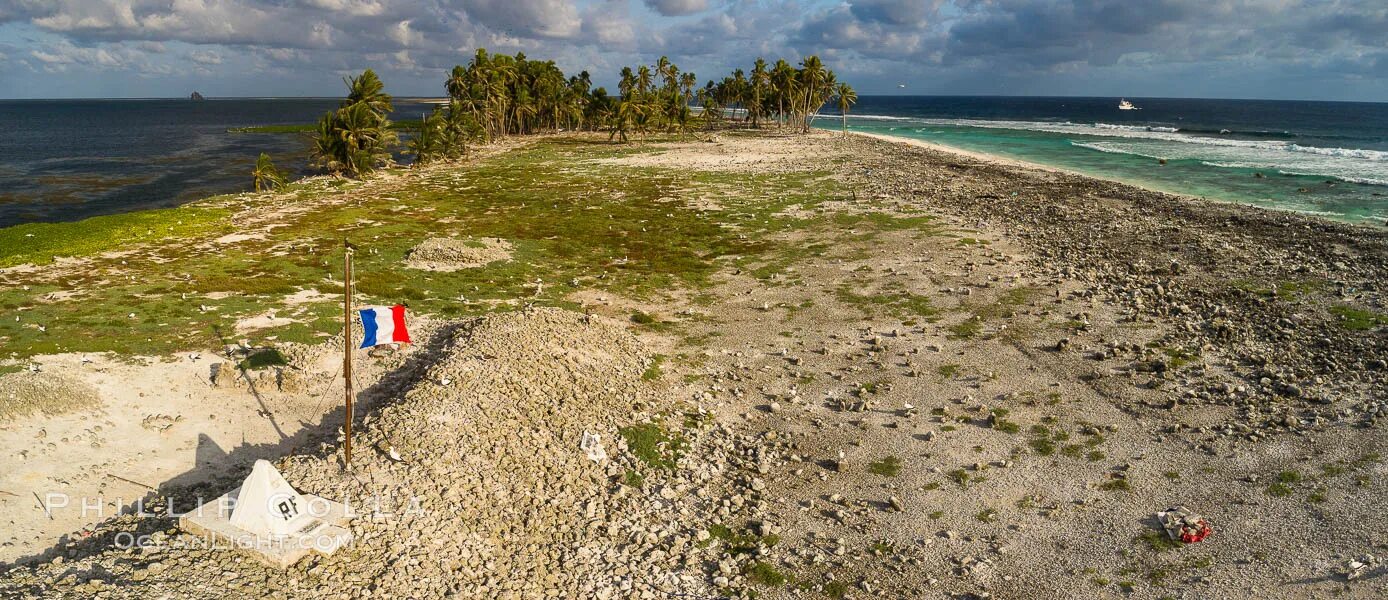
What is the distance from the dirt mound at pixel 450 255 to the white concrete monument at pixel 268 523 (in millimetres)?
18898

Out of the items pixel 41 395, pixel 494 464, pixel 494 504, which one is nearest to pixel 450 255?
pixel 41 395

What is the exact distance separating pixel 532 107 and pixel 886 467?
3864 inches

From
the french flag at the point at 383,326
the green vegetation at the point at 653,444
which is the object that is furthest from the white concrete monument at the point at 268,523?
the green vegetation at the point at 653,444

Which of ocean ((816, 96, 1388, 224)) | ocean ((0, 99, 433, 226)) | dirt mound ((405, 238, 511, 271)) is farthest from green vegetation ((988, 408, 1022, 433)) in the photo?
ocean ((0, 99, 433, 226))

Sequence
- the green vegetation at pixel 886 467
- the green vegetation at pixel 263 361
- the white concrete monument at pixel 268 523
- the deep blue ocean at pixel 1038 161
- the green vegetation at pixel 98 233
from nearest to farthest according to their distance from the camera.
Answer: the white concrete monument at pixel 268 523 < the green vegetation at pixel 886 467 < the green vegetation at pixel 263 361 < the green vegetation at pixel 98 233 < the deep blue ocean at pixel 1038 161

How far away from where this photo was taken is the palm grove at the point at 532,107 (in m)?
58.7

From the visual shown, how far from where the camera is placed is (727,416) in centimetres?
1798

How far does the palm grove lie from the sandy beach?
27.1m

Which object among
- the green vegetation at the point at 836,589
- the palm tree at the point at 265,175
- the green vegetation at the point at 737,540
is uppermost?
the palm tree at the point at 265,175

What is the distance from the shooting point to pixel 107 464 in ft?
48.2

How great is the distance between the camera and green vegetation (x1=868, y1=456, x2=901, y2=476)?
15552 mm

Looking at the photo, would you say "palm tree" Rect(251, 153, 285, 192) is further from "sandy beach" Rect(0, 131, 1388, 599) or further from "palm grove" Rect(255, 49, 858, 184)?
"sandy beach" Rect(0, 131, 1388, 599)

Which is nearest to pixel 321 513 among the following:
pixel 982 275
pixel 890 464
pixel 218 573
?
pixel 218 573

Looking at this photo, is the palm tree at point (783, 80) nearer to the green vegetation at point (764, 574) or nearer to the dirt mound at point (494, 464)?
the dirt mound at point (494, 464)
